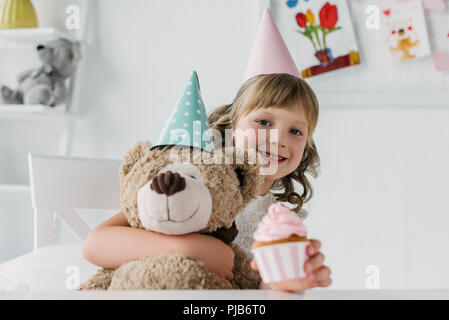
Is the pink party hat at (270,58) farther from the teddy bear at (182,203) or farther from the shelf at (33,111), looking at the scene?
the shelf at (33,111)

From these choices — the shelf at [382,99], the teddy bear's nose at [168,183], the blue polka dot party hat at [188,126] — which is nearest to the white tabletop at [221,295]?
the teddy bear's nose at [168,183]

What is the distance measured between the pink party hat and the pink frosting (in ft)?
1.82

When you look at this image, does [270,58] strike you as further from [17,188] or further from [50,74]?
[17,188]

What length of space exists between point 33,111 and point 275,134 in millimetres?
1092

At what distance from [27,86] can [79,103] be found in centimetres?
20

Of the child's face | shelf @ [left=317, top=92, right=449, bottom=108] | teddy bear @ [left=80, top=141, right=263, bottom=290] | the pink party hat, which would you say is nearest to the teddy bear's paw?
teddy bear @ [left=80, top=141, right=263, bottom=290]

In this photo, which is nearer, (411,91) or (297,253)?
(297,253)

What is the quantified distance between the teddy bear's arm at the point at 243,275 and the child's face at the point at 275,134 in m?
0.25

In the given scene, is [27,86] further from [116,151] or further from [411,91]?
[411,91]

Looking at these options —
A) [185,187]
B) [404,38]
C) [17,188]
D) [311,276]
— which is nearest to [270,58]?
[185,187]

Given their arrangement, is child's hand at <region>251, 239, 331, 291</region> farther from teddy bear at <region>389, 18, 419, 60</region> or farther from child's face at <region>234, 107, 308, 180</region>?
teddy bear at <region>389, 18, 419, 60</region>

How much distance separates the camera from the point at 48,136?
6.33ft
